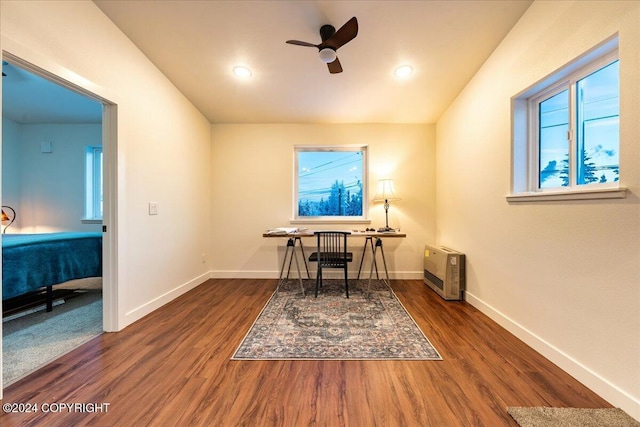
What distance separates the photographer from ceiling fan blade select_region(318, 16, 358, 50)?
1.75 metres

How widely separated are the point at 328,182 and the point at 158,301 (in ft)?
8.87

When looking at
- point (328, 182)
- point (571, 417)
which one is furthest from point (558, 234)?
point (328, 182)

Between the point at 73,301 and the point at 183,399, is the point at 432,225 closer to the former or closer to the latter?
the point at 183,399

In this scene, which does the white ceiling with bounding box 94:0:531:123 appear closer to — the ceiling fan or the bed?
the ceiling fan

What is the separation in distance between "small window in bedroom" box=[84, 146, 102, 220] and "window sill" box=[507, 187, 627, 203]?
228 inches

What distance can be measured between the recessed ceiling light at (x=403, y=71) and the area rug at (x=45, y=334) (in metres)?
3.75

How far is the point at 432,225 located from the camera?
11.9 feet

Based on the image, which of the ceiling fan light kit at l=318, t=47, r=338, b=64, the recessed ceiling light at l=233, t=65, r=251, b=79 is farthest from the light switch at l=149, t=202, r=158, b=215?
the ceiling fan light kit at l=318, t=47, r=338, b=64

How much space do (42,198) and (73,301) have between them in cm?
250

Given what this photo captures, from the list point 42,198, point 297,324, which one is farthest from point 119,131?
point 42,198

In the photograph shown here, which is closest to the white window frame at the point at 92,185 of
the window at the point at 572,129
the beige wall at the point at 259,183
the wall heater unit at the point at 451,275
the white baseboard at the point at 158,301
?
the beige wall at the point at 259,183

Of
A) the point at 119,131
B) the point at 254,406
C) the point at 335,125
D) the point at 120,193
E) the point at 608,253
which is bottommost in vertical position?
the point at 254,406

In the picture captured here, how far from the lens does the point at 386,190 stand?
3.51m

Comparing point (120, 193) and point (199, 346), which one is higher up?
point (120, 193)
